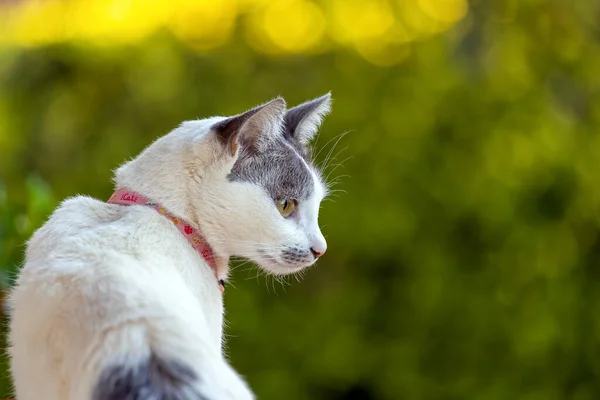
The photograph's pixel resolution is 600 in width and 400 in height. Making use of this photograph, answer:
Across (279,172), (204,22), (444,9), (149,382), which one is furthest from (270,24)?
(149,382)

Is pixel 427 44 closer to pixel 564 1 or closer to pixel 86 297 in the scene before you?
pixel 564 1

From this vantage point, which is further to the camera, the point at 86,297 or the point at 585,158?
the point at 585,158

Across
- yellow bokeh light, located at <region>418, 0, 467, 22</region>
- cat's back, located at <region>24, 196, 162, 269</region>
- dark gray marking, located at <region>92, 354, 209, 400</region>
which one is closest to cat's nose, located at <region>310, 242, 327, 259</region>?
cat's back, located at <region>24, 196, 162, 269</region>

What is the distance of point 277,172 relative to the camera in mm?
1342

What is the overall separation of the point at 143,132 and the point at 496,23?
1384 millimetres

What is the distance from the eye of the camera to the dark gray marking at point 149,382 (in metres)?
0.85

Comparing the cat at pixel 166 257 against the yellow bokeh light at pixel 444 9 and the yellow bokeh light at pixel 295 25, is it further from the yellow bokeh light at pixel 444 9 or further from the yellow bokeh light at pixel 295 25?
the yellow bokeh light at pixel 444 9

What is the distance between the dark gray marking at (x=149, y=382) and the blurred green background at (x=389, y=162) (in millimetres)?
1702

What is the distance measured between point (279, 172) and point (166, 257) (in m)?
0.32

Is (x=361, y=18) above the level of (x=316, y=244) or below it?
above

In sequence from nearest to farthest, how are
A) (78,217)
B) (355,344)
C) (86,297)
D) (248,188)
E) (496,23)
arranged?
(86,297), (78,217), (248,188), (355,344), (496,23)

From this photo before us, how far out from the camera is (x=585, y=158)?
2666 mm

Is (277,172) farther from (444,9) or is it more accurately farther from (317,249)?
(444,9)

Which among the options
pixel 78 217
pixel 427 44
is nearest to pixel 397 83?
pixel 427 44
